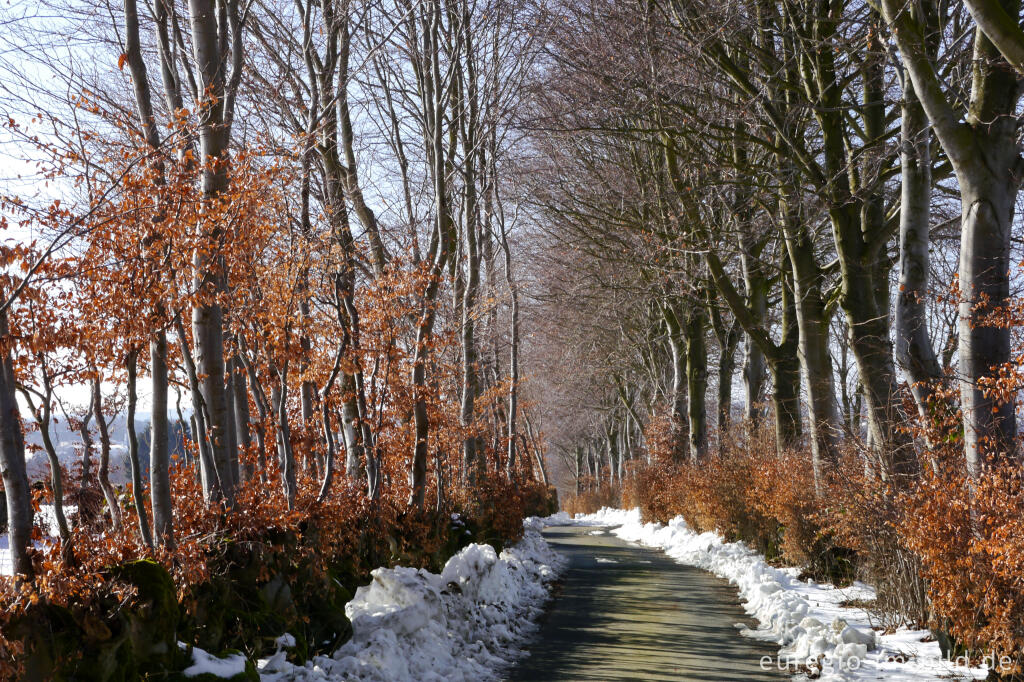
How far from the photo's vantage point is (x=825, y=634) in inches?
307

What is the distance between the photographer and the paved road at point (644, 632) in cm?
748

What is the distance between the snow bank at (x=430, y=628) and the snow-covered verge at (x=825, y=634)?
2837mm

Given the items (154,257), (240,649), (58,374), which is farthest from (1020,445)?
(58,374)

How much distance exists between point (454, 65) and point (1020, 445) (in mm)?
11551

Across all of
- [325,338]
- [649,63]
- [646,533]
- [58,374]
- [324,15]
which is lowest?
[646,533]

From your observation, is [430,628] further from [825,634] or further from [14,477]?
[14,477]

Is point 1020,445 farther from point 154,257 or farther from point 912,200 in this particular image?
point 154,257

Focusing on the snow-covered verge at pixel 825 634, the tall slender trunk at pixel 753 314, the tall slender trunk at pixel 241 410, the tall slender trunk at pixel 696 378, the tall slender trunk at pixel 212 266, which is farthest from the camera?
the tall slender trunk at pixel 696 378

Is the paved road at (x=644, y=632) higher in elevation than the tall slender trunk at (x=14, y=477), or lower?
lower

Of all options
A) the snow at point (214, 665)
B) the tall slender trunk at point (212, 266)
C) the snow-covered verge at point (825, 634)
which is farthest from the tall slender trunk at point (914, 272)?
the tall slender trunk at point (212, 266)

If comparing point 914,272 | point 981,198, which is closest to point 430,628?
point 914,272

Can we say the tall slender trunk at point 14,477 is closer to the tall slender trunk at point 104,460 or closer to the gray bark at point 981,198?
the tall slender trunk at point 104,460

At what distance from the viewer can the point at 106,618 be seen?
4969 millimetres

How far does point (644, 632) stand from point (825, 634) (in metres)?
2.16
